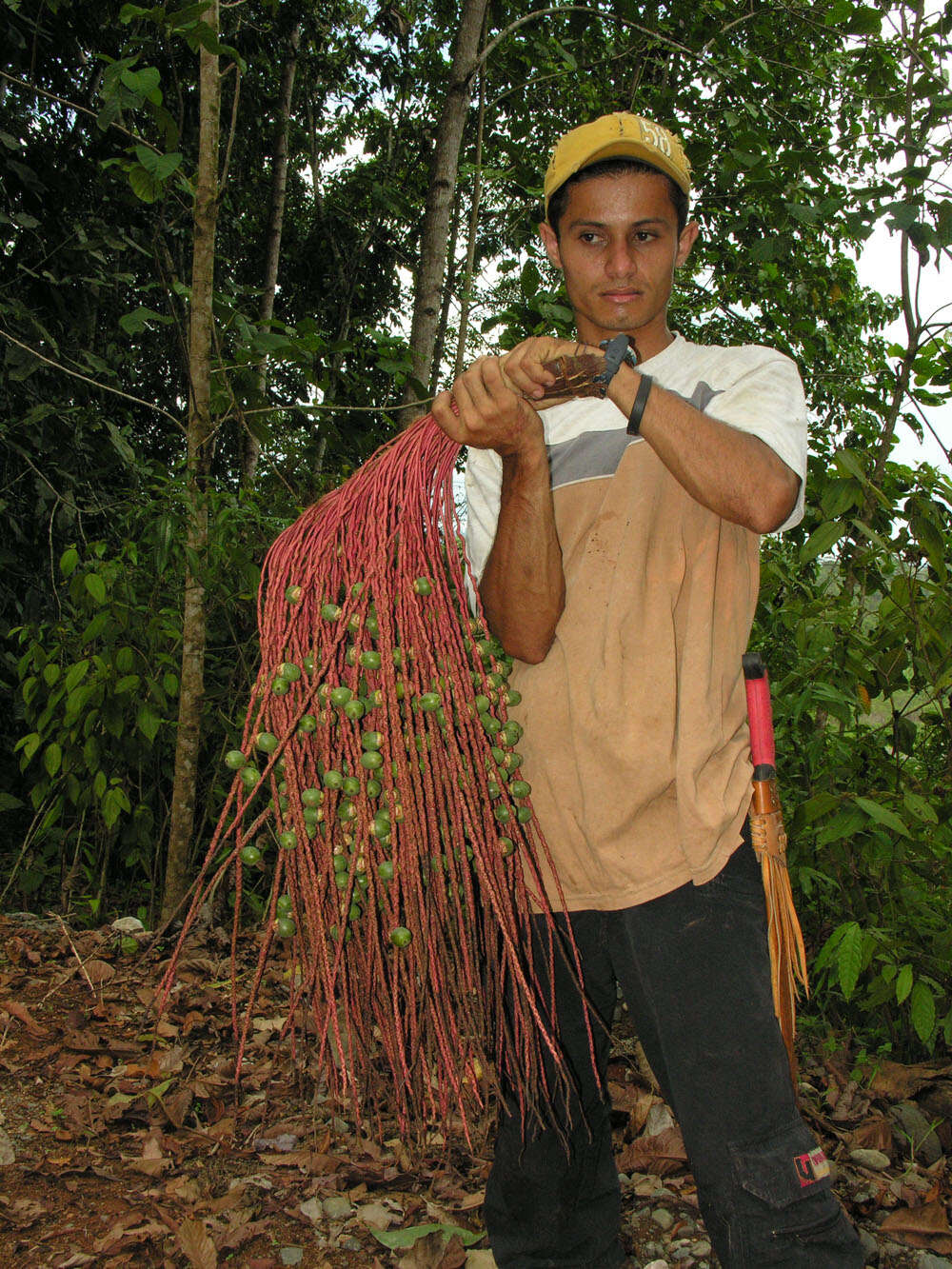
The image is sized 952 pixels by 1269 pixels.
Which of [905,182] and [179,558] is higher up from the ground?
[905,182]

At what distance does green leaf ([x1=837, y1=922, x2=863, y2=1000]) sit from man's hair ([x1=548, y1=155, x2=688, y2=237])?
1804 millimetres

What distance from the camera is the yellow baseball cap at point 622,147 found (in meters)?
1.66

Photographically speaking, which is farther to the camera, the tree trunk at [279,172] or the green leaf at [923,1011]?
the tree trunk at [279,172]

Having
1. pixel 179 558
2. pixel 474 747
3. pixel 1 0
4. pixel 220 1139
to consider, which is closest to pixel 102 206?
pixel 1 0

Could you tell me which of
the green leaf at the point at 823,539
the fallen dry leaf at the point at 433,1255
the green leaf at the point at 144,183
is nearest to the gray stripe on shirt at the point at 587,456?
the green leaf at the point at 823,539

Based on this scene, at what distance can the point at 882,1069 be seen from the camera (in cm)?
294

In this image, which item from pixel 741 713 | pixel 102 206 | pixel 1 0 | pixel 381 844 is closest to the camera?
pixel 381 844

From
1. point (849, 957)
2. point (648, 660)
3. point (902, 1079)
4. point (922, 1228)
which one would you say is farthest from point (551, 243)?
point (902, 1079)

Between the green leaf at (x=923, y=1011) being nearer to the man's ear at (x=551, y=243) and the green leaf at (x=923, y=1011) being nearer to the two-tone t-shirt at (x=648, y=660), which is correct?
the two-tone t-shirt at (x=648, y=660)

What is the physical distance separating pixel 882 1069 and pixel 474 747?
2.25 metres

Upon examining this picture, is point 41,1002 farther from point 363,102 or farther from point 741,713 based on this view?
point 363,102

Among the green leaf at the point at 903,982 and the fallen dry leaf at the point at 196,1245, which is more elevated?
the green leaf at the point at 903,982

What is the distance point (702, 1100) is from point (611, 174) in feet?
4.87

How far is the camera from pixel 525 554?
1643 millimetres
